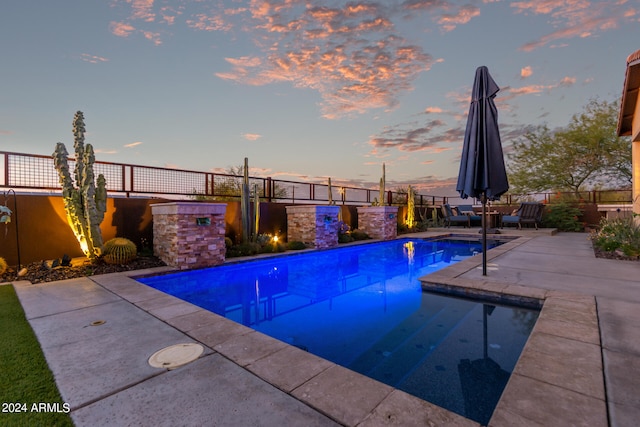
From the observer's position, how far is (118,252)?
19.0ft

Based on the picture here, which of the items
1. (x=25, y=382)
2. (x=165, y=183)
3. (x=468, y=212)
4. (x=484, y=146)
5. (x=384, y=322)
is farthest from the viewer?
(x=468, y=212)

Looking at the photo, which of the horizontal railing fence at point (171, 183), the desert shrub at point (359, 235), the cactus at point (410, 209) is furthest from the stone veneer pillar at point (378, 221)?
the cactus at point (410, 209)

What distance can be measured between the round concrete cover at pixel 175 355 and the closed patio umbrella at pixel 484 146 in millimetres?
4341

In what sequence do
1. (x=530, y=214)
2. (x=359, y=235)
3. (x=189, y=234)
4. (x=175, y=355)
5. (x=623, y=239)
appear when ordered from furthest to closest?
1. (x=530, y=214)
2. (x=359, y=235)
3. (x=623, y=239)
4. (x=189, y=234)
5. (x=175, y=355)

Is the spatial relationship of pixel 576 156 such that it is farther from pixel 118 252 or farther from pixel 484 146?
pixel 118 252

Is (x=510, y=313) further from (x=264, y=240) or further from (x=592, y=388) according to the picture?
(x=264, y=240)

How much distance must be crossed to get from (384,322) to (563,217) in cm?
1611

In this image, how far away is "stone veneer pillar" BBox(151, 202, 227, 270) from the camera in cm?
585

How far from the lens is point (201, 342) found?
239 cm

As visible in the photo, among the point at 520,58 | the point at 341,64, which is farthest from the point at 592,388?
the point at 520,58

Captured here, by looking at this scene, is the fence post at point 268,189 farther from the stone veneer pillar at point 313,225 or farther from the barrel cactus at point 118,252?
the barrel cactus at point 118,252

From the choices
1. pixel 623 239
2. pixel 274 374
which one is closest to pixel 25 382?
pixel 274 374

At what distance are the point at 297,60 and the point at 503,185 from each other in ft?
23.5

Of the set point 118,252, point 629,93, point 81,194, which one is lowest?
point 118,252
